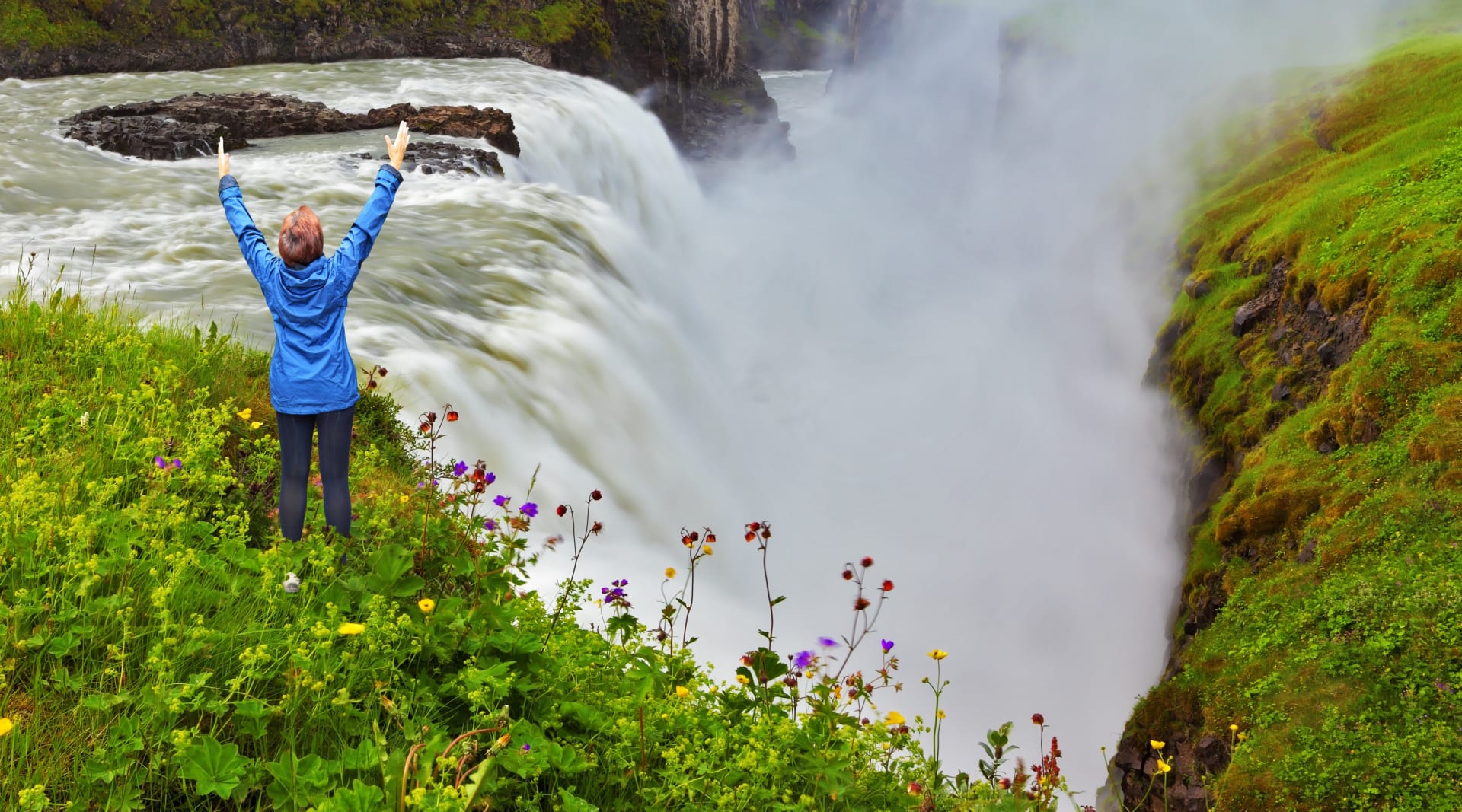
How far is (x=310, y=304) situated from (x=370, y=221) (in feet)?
1.55

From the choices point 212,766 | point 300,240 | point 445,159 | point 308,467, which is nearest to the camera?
point 212,766

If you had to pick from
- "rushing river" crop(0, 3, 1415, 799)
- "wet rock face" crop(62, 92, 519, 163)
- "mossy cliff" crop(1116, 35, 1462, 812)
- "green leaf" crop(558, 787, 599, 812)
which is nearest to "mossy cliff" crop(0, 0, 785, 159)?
"rushing river" crop(0, 3, 1415, 799)

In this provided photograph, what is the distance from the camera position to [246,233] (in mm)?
3947

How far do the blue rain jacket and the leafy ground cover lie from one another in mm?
522

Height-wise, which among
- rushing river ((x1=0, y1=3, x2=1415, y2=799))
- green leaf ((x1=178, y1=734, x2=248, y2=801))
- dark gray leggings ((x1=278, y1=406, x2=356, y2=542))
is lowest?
green leaf ((x1=178, y1=734, x2=248, y2=801))

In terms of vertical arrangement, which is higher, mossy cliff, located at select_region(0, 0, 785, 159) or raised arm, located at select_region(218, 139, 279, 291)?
mossy cliff, located at select_region(0, 0, 785, 159)

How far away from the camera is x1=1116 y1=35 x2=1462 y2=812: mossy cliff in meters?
5.09

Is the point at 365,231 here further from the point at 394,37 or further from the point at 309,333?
the point at 394,37

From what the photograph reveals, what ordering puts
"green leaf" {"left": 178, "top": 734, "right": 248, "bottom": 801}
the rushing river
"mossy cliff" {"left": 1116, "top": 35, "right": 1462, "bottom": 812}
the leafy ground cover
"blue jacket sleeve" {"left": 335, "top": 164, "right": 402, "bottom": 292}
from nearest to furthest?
1. "green leaf" {"left": 178, "top": 734, "right": 248, "bottom": 801}
2. the leafy ground cover
3. "blue jacket sleeve" {"left": 335, "top": 164, "right": 402, "bottom": 292}
4. "mossy cliff" {"left": 1116, "top": 35, "right": 1462, "bottom": 812}
5. the rushing river

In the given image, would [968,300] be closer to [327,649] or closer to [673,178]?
[673,178]

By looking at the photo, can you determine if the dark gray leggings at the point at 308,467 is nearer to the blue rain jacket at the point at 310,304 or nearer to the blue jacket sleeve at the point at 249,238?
the blue rain jacket at the point at 310,304

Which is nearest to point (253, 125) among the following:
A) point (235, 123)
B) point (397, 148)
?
point (235, 123)

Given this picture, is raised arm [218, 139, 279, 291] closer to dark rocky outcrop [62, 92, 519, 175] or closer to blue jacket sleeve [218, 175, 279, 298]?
blue jacket sleeve [218, 175, 279, 298]

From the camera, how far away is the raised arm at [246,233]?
3.91 metres
